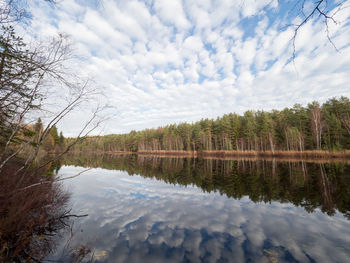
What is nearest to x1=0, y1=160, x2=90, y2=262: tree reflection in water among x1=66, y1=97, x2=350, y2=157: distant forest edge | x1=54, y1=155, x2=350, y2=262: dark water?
x1=54, y1=155, x2=350, y2=262: dark water

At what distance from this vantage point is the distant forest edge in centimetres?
3659

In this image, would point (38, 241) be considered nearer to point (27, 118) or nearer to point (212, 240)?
point (27, 118)

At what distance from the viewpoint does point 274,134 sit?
156 feet

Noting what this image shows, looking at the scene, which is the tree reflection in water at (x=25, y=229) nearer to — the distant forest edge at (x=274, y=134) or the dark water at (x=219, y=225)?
the dark water at (x=219, y=225)

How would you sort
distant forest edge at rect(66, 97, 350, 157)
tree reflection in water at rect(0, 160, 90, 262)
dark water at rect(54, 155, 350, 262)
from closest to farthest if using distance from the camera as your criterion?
tree reflection in water at rect(0, 160, 90, 262), dark water at rect(54, 155, 350, 262), distant forest edge at rect(66, 97, 350, 157)

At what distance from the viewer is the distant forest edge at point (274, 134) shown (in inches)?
1441

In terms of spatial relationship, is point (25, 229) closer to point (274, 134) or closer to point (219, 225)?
point (219, 225)

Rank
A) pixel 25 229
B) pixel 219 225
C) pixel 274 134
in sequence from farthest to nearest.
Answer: pixel 274 134
pixel 219 225
pixel 25 229

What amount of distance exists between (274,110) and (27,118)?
67.4 meters

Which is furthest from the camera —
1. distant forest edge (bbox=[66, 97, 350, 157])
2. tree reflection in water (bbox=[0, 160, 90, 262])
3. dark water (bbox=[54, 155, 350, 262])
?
distant forest edge (bbox=[66, 97, 350, 157])

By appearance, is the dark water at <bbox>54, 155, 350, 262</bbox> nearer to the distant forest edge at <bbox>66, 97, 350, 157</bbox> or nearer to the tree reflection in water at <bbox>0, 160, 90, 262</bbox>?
the tree reflection in water at <bbox>0, 160, 90, 262</bbox>

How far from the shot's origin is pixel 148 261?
4316mm

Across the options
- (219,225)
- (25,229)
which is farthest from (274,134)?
(25,229)

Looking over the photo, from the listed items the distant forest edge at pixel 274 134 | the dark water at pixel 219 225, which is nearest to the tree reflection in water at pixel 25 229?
the dark water at pixel 219 225
